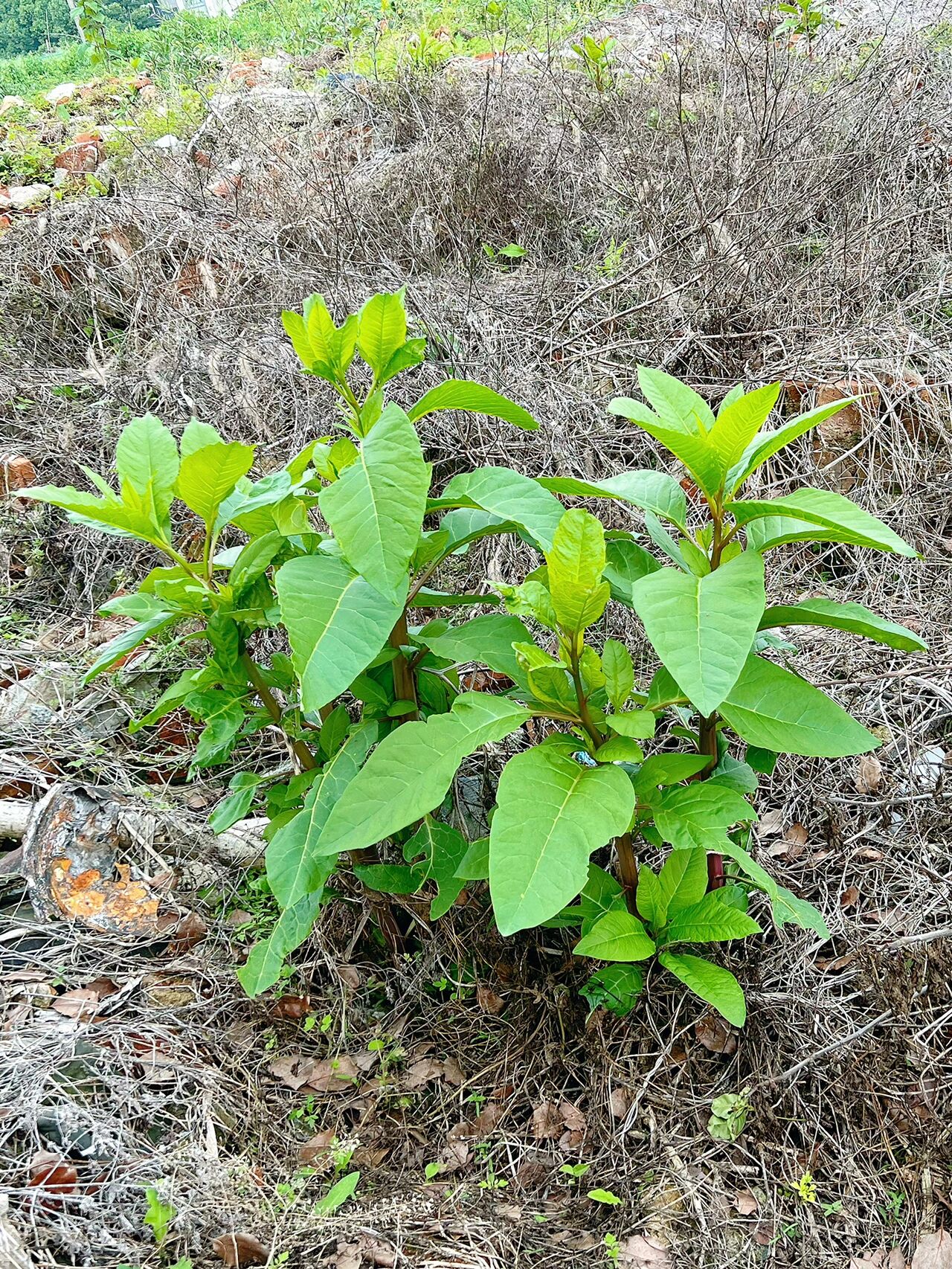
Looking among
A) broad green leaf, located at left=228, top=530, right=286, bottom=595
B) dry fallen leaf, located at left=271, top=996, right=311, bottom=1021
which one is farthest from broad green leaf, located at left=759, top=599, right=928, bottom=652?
dry fallen leaf, located at left=271, top=996, right=311, bottom=1021

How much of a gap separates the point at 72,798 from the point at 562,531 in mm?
1609

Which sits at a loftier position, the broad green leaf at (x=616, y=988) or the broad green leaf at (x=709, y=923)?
the broad green leaf at (x=709, y=923)

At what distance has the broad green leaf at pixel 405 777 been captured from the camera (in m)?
1.38

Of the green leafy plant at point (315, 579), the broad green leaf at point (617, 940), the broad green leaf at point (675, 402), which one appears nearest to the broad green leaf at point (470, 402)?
the green leafy plant at point (315, 579)

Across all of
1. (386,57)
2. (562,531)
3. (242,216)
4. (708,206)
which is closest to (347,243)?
(242,216)

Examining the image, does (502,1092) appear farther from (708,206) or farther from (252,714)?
(708,206)

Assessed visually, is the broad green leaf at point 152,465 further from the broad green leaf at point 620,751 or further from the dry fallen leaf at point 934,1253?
the dry fallen leaf at point 934,1253

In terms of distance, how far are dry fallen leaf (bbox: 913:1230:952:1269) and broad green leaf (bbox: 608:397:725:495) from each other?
1495 mm

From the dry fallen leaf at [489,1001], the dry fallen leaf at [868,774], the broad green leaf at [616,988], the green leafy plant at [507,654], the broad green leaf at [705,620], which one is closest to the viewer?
the broad green leaf at [705,620]

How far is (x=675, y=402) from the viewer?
1581 mm

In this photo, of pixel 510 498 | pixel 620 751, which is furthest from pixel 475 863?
pixel 510 498

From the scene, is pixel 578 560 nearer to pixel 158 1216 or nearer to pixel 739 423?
pixel 739 423

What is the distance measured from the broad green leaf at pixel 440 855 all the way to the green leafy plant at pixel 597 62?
188 inches

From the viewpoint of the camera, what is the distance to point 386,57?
18.0 ft
